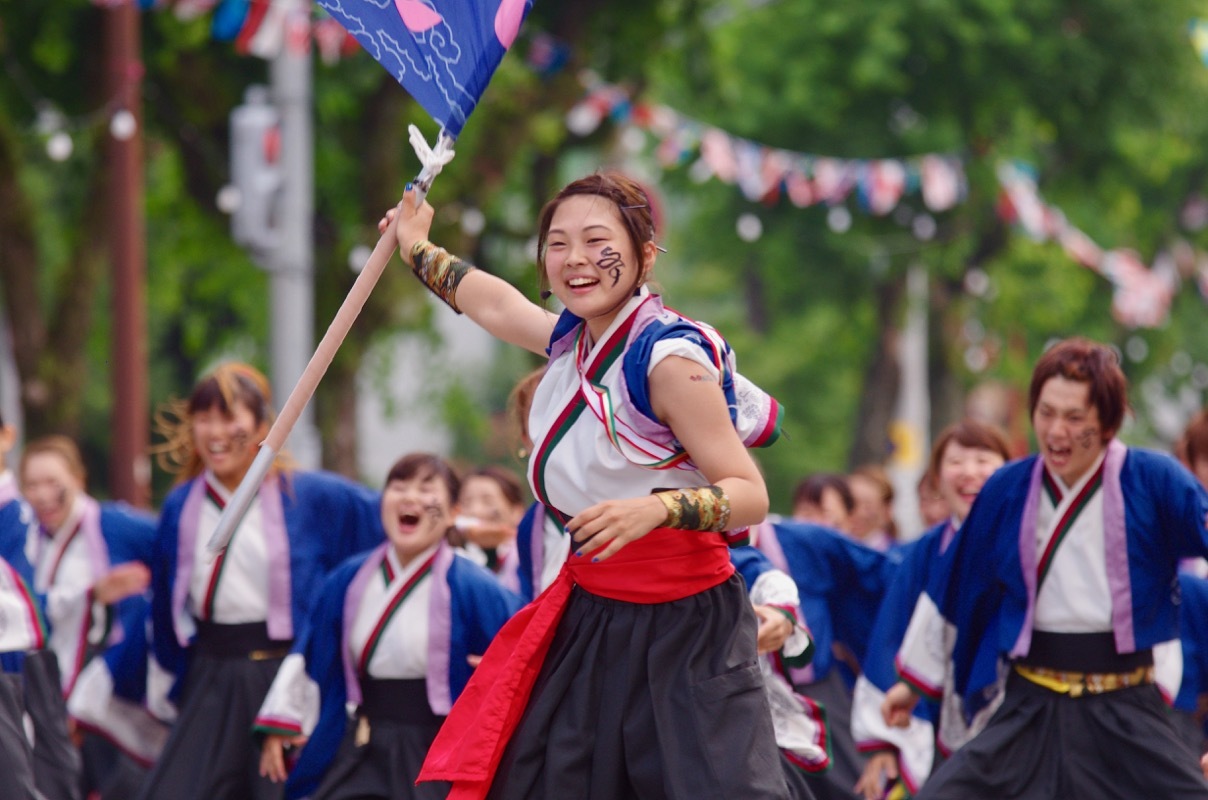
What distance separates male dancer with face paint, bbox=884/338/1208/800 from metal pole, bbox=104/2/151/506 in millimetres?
7752

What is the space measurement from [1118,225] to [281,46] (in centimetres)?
1307

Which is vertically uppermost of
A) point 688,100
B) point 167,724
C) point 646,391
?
point 688,100

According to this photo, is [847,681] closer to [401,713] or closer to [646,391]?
[401,713]

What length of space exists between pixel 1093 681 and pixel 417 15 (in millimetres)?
2497

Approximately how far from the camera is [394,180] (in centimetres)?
1423

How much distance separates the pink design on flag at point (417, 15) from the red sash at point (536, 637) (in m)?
1.23

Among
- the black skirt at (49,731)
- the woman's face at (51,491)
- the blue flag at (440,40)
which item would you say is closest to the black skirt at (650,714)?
the blue flag at (440,40)

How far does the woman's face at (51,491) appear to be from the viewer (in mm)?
7695

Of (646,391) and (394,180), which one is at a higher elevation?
(394,180)

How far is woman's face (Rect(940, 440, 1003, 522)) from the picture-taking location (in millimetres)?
6352

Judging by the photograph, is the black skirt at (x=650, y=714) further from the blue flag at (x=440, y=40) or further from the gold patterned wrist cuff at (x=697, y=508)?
the blue flag at (x=440, y=40)

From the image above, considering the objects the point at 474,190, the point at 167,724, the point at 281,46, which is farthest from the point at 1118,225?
the point at 167,724

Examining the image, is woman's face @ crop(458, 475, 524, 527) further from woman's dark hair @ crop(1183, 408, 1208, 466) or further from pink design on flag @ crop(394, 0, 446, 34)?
pink design on flag @ crop(394, 0, 446, 34)

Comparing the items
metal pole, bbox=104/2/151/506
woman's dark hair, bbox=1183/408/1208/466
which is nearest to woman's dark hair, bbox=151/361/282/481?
woman's dark hair, bbox=1183/408/1208/466
